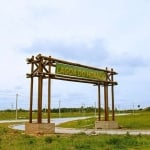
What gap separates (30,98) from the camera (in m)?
26.3

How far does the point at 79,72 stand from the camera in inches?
1165

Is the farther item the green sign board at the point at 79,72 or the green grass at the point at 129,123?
the green grass at the point at 129,123

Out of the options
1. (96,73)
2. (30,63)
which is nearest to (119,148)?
(30,63)

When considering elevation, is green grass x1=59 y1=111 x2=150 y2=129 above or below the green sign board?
below

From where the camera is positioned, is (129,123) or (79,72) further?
(129,123)

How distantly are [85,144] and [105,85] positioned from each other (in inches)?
665

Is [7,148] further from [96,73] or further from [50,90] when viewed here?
[96,73]

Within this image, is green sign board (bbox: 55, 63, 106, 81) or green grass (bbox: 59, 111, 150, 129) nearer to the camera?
green sign board (bbox: 55, 63, 106, 81)

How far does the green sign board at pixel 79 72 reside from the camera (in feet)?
90.3

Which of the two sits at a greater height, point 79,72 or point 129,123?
point 79,72

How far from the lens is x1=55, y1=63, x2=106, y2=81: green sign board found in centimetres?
2752

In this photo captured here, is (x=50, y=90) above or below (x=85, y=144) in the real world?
above

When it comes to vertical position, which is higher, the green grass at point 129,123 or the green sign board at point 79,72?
the green sign board at point 79,72

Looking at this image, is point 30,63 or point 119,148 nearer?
point 119,148
